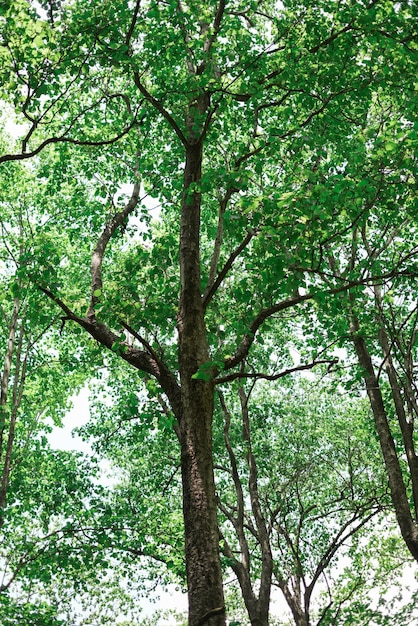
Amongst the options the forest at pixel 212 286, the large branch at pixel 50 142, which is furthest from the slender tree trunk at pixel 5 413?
the large branch at pixel 50 142

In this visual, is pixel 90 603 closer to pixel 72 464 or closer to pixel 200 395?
pixel 72 464

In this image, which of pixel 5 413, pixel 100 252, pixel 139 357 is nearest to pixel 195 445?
pixel 139 357

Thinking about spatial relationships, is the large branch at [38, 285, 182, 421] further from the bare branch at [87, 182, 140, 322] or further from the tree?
the tree

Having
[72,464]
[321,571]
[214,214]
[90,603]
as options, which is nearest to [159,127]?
[214,214]

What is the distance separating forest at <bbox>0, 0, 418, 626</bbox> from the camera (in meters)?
7.71

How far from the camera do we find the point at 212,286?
8.28 m

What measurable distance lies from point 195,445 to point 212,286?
2432 millimetres

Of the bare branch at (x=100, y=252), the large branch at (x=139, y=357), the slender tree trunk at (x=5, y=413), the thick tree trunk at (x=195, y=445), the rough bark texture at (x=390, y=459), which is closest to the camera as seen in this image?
the thick tree trunk at (x=195, y=445)

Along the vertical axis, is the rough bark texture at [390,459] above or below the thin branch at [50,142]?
below

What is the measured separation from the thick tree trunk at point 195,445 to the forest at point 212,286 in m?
0.02

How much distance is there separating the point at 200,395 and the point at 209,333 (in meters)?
2.11

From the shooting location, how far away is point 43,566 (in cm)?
1320

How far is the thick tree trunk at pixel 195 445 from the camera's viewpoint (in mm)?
5988

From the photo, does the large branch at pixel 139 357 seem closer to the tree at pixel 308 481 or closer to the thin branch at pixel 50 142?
the thin branch at pixel 50 142
